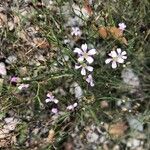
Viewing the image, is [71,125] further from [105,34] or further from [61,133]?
[105,34]

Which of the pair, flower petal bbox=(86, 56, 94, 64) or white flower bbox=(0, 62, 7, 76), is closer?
flower petal bbox=(86, 56, 94, 64)

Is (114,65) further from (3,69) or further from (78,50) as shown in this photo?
(3,69)

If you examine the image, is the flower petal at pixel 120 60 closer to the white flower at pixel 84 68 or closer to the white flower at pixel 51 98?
the white flower at pixel 84 68

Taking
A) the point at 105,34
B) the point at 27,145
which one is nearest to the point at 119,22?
the point at 105,34

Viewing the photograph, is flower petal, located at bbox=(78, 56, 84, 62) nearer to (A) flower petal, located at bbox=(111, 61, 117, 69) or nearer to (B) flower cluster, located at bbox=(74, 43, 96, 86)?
(B) flower cluster, located at bbox=(74, 43, 96, 86)

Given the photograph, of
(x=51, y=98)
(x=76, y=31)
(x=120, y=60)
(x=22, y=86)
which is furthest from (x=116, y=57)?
(x=22, y=86)

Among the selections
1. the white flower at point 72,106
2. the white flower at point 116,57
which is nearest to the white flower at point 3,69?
the white flower at point 72,106

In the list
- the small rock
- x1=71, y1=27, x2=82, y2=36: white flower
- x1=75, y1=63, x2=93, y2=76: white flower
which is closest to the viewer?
x1=75, y1=63, x2=93, y2=76: white flower

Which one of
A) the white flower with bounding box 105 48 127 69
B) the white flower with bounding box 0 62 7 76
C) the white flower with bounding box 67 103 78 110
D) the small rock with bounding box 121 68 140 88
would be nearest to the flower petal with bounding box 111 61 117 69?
the white flower with bounding box 105 48 127 69
